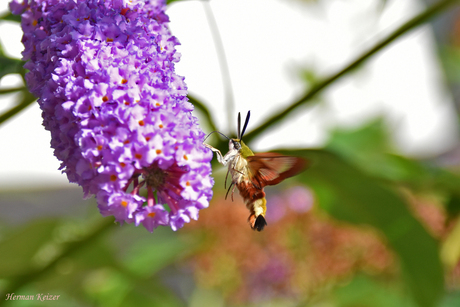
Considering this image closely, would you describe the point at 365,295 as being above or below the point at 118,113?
below

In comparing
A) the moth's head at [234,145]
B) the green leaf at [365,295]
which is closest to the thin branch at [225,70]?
the moth's head at [234,145]

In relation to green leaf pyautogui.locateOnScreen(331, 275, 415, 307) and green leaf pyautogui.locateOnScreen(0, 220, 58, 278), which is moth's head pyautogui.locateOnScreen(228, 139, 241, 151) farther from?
green leaf pyautogui.locateOnScreen(331, 275, 415, 307)

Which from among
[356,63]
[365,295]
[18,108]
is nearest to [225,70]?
[356,63]

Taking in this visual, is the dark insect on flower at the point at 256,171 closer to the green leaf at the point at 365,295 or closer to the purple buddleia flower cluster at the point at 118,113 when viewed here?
the purple buddleia flower cluster at the point at 118,113

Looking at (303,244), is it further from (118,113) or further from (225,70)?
A: (118,113)

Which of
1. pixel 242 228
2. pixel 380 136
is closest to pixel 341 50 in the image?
pixel 380 136

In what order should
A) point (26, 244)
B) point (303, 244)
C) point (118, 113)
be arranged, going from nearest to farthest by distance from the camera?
point (118, 113), point (26, 244), point (303, 244)

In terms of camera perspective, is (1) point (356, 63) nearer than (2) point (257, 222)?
No
